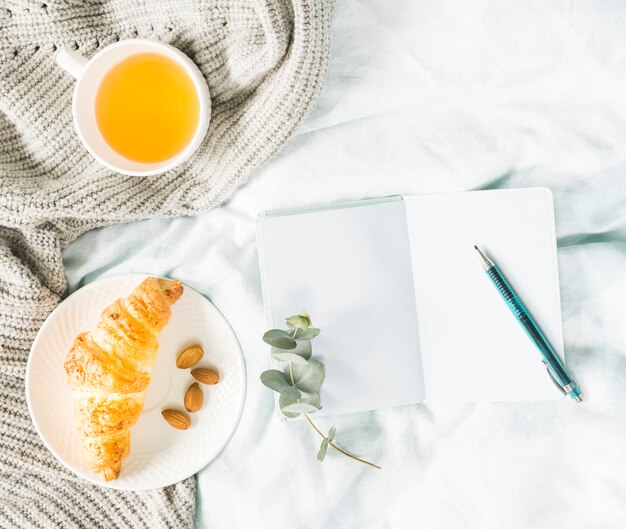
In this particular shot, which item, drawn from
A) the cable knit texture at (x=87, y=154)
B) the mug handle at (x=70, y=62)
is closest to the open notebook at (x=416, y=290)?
the cable knit texture at (x=87, y=154)

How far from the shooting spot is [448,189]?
0.71 meters

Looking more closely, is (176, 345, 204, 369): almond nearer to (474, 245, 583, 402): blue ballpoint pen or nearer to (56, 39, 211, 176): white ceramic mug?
(56, 39, 211, 176): white ceramic mug

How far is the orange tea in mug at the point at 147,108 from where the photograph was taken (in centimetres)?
66

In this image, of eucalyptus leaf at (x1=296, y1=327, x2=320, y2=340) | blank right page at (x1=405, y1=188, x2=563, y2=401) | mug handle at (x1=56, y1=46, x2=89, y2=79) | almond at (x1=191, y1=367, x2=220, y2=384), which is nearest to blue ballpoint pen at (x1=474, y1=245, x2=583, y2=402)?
blank right page at (x1=405, y1=188, x2=563, y2=401)

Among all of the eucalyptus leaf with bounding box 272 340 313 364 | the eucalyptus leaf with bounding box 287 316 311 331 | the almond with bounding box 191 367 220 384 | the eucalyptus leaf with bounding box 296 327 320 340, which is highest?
the eucalyptus leaf with bounding box 287 316 311 331

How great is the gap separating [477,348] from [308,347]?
0.19m

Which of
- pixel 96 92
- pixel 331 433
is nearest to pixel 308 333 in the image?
pixel 331 433

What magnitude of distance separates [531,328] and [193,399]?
0.38 meters

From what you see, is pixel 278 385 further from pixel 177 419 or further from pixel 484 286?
pixel 484 286

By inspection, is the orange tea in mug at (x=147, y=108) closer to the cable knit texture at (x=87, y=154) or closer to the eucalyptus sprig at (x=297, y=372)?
the cable knit texture at (x=87, y=154)

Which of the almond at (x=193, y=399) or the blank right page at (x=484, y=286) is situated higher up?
the blank right page at (x=484, y=286)

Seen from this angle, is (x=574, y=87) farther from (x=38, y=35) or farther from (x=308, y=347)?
(x=38, y=35)

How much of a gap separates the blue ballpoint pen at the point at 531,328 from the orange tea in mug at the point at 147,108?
34 cm

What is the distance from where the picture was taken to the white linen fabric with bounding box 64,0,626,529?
2.27 ft
